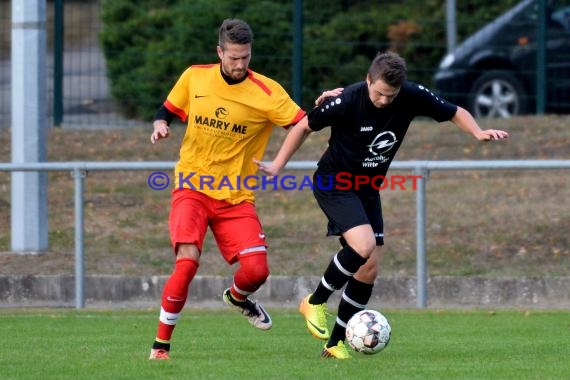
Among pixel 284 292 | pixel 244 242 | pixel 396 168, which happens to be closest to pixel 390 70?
pixel 244 242

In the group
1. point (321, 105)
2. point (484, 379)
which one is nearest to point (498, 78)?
point (321, 105)

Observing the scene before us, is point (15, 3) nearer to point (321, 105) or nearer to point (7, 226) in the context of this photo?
point (7, 226)

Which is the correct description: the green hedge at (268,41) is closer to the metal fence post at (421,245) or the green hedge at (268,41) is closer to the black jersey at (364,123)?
the metal fence post at (421,245)

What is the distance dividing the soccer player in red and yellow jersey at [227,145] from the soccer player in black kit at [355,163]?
25 cm

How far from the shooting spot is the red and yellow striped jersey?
8586mm

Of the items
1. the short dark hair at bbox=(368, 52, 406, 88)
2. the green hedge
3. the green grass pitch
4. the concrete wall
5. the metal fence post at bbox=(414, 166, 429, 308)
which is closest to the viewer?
the green grass pitch

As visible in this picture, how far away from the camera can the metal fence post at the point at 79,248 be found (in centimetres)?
1203

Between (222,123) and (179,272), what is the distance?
1.02 m

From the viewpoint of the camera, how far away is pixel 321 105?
333 inches

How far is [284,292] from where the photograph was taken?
12.3m

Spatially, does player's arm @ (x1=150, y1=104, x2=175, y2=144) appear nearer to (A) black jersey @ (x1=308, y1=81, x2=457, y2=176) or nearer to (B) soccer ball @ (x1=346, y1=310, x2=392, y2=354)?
(A) black jersey @ (x1=308, y1=81, x2=457, y2=176)

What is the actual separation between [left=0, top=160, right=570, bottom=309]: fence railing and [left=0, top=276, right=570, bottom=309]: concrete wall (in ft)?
1.00

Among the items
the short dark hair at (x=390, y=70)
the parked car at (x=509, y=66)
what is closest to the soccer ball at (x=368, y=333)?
the short dark hair at (x=390, y=70)

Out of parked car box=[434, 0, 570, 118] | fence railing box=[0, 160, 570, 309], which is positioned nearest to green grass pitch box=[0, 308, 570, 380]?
fence railing box=[0, 160, 570, 309]
